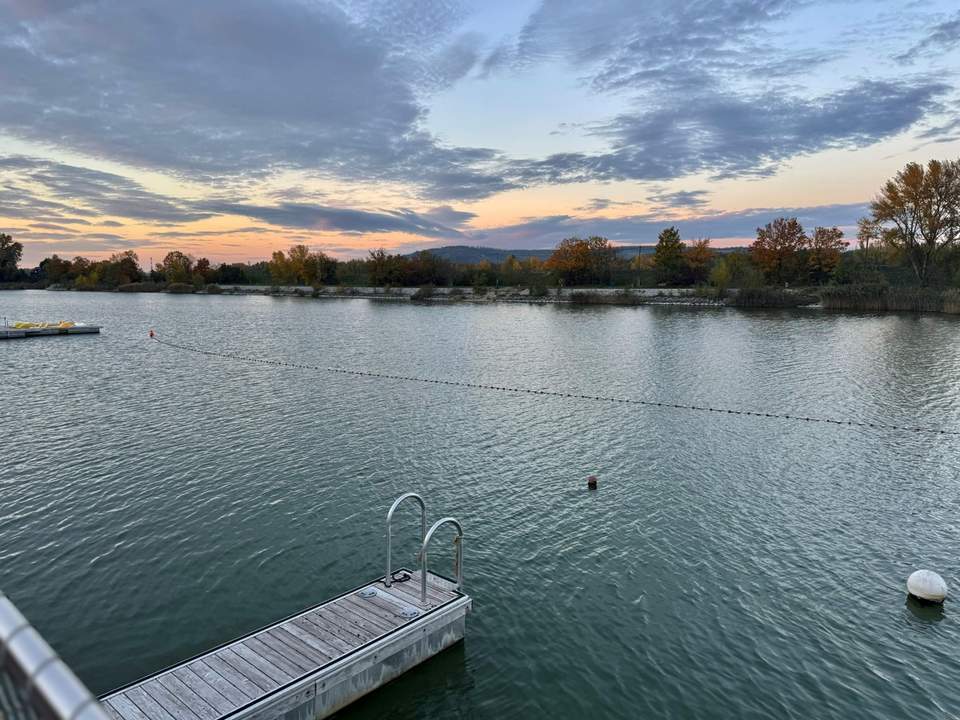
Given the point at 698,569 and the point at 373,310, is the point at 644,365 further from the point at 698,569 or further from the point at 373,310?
the point at 373,310

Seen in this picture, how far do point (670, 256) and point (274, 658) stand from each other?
115 m

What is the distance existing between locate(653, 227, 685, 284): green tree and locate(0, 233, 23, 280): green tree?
190439 millimetres

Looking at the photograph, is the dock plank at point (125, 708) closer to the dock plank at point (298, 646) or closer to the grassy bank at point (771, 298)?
the dock plank at point (298, 646)

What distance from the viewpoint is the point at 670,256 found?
4498 inches

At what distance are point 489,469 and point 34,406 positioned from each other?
22017 mm

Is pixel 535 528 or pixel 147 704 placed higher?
pixel 147 704

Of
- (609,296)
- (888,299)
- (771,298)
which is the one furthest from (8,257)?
(888,299)

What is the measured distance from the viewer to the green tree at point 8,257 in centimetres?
18275

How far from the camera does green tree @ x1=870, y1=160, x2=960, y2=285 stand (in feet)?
275

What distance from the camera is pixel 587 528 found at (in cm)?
1570

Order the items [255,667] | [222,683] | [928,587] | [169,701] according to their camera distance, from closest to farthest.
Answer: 1. [169,701]
2. [222,683]
3. [255,667]
4. [928,587]

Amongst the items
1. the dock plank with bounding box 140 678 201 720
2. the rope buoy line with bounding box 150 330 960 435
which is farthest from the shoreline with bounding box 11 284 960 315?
the dock plank with bounding box 140 678 201 720

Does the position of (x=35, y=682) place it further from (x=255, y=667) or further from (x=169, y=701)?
(x=255, y=667)

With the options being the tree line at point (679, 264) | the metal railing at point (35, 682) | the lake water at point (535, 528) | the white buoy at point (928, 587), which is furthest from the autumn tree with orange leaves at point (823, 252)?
the metal railing at point (35, 682)
